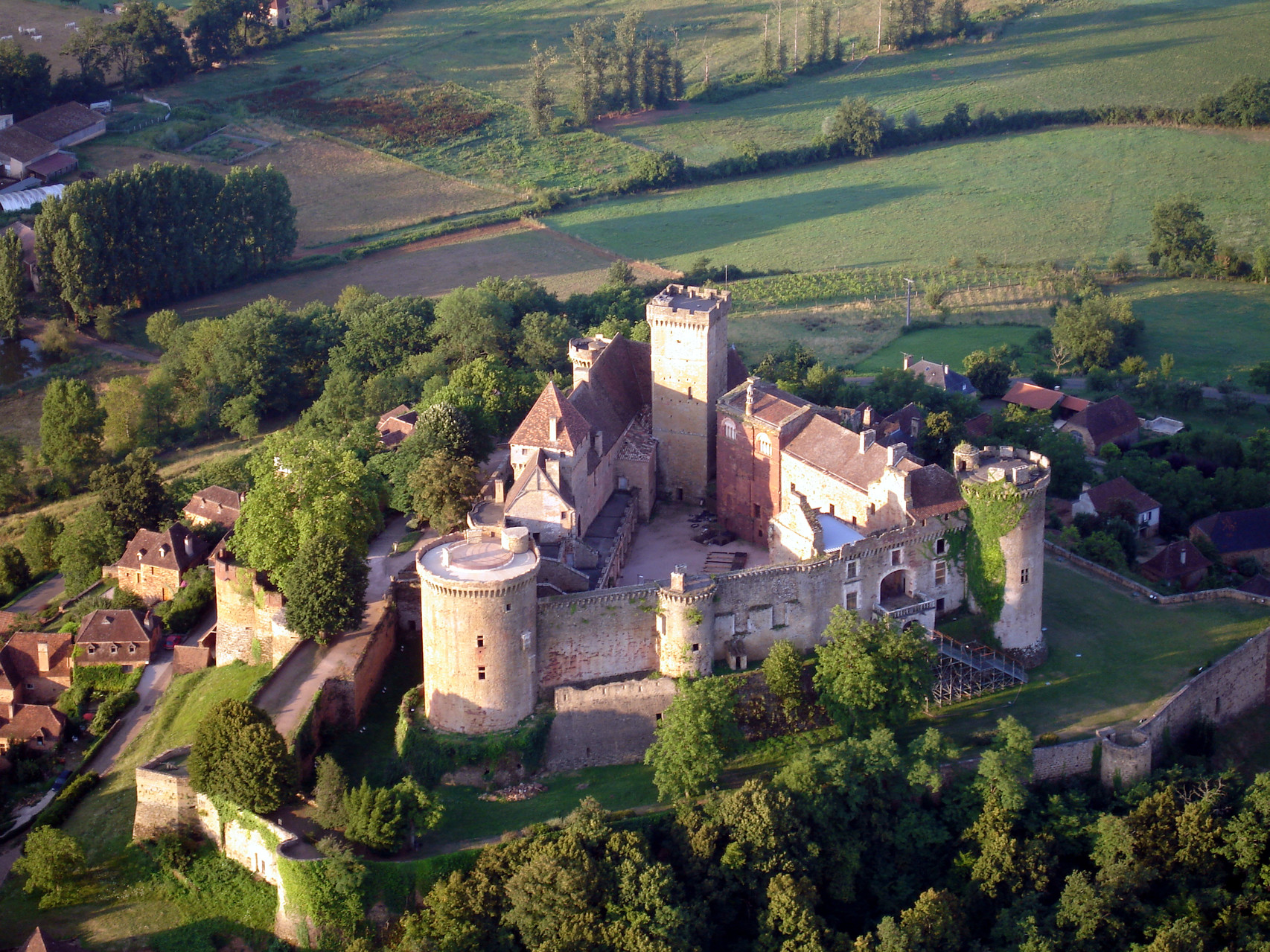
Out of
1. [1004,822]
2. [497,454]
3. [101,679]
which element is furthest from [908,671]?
[101,679]

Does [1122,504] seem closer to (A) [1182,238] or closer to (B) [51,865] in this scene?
(A) [1182,238]

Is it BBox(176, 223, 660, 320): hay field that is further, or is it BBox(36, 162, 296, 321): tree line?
BBox(176, 223, 660, 320): hay field

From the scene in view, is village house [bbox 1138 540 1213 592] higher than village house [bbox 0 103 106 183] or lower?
lower

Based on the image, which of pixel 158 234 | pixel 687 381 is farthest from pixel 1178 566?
pixel 158 234

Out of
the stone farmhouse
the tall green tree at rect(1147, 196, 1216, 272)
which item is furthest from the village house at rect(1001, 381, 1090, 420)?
the stone farmhouse

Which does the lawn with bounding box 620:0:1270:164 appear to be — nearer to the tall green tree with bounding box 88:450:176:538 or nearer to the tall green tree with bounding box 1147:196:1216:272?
the tall green tree with bounding box 1147:196:1216:272

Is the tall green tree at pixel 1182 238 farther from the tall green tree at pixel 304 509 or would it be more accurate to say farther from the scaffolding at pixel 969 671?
the tall green tree at pixel 304 509
